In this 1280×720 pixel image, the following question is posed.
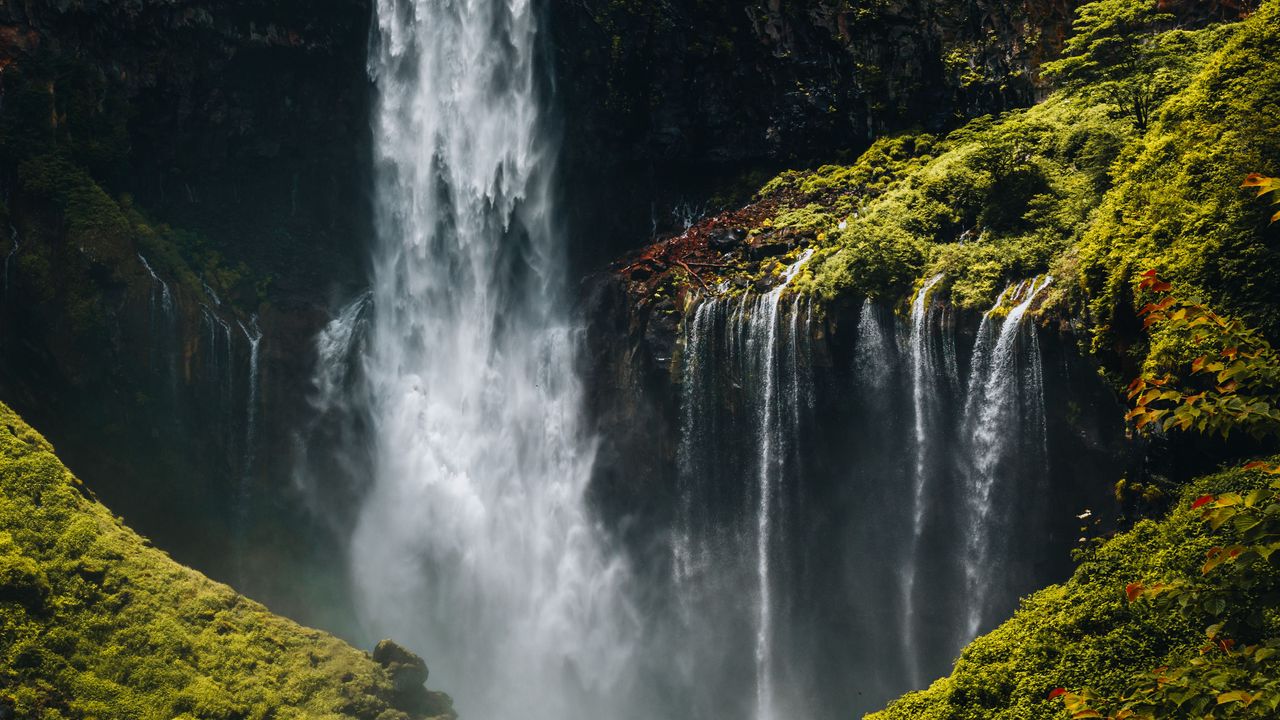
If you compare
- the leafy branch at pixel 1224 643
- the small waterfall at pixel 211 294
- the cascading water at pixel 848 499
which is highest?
the small waterfall at pixel 211 294

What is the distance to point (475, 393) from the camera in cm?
3095

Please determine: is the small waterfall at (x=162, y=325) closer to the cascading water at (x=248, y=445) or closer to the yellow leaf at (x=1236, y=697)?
the cascading water at (x=248, y=445)

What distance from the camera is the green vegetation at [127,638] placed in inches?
778

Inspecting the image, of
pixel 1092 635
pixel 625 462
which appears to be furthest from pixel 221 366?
pixel 1092 635

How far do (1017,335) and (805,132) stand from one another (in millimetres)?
11453

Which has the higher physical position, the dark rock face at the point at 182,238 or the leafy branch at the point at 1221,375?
the dark rock face at the point at 182,238

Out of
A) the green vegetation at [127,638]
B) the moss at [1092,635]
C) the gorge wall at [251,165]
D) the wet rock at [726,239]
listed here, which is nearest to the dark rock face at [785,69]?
the gorge wall at [251,165]

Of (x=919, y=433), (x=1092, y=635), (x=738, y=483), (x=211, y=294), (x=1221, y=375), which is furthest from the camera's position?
(x=211, y=294)

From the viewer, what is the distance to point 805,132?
2917 cm

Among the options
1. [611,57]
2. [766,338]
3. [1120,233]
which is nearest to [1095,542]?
[1120,233]

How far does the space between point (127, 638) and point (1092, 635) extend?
18.5 metres

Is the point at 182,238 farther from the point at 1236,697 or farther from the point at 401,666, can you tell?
the point at 1236,697

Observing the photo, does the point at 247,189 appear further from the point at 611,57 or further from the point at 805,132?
the point at 805,132

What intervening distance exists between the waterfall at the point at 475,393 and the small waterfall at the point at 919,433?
8.28 m
